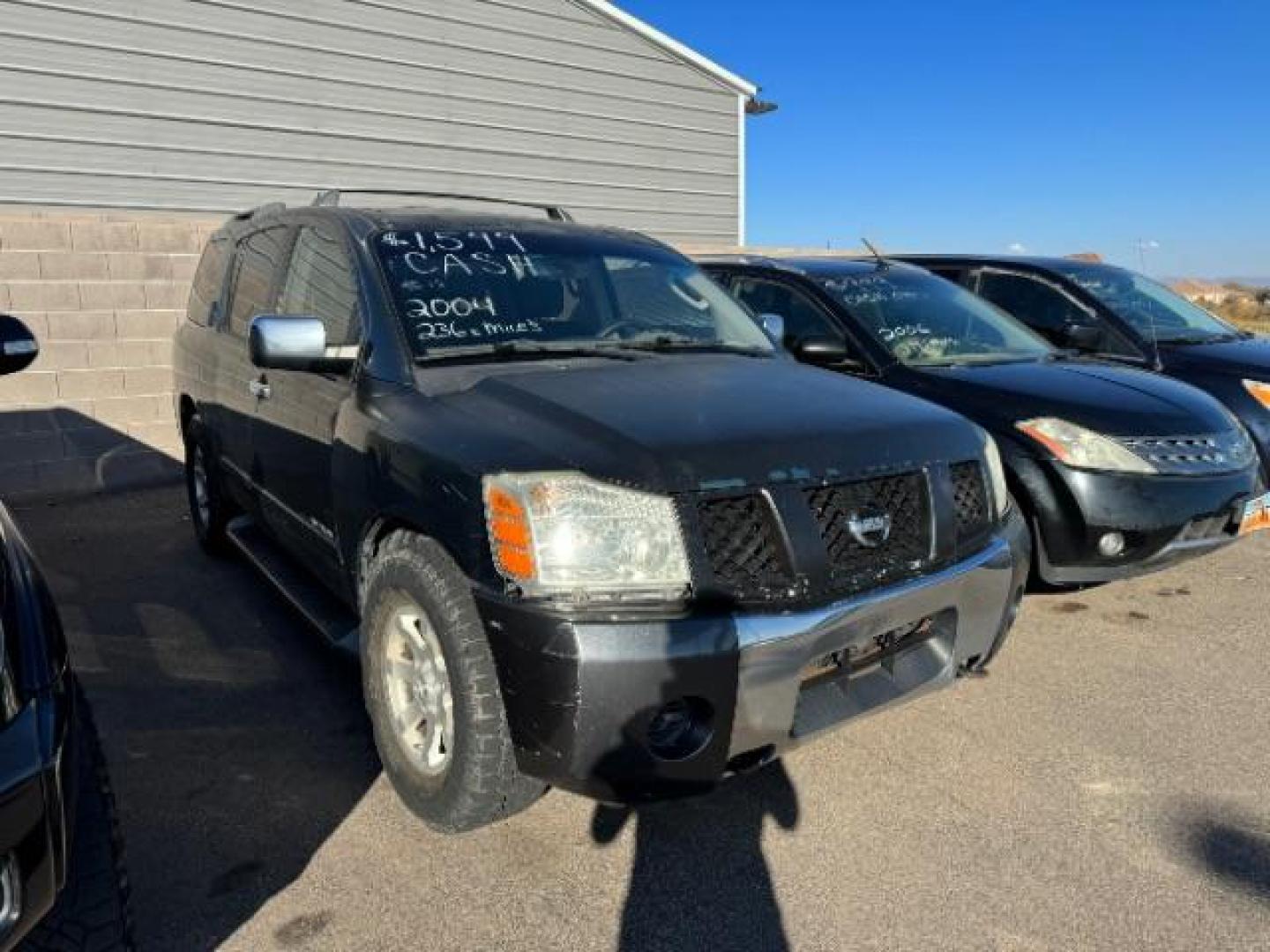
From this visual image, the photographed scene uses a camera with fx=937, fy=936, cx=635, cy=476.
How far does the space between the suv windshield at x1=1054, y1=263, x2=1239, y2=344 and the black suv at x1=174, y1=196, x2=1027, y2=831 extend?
12.7 ft

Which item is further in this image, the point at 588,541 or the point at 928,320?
the point at 928,320

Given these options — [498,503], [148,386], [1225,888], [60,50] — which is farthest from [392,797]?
[60,50]

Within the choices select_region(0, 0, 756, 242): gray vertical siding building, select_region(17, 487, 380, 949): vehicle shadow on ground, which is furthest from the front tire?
select_region(0, 0, 756, 242): gray vertical siding building

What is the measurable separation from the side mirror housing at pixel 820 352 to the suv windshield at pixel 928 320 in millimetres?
241

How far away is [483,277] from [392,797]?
5.80ft

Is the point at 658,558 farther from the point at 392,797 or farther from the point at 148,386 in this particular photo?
the point at 148,386

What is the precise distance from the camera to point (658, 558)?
2.22 m

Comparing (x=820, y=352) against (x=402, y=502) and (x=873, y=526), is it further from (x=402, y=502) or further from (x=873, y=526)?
(x=402, y=502)

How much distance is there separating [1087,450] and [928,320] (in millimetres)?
1358

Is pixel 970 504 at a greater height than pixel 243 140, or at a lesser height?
lesser

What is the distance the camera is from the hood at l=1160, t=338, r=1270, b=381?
5.62m

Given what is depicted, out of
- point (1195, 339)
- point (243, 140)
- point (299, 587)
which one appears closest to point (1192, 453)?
point (1195, 339)

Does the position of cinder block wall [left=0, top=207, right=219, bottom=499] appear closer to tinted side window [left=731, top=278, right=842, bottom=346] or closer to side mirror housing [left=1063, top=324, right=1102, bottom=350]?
tinted side window [left=731, top=278, right=842, bottom=346]

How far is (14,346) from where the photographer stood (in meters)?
2.52
